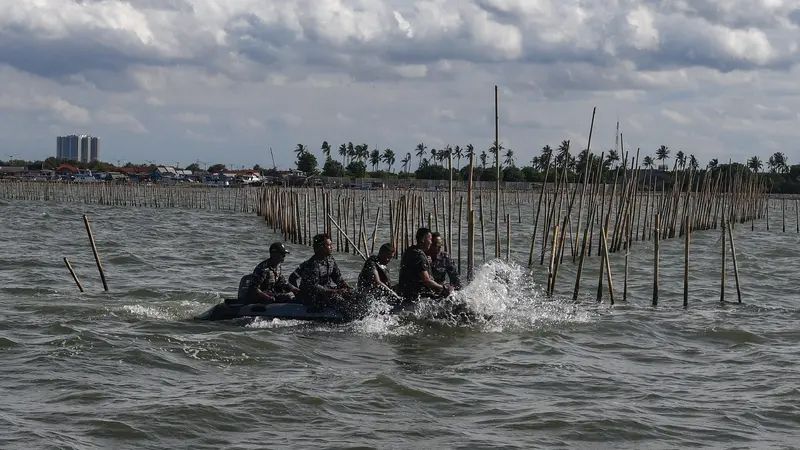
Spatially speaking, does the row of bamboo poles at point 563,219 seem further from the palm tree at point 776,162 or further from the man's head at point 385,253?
the palm tree at point 776,162

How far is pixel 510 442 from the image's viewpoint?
898cm

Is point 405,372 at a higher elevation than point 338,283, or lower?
lower

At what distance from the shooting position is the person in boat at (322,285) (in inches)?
588

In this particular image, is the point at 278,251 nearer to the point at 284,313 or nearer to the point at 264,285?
the point at 264,285

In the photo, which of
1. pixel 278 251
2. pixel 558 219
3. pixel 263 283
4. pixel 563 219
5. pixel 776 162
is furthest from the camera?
pixel 776 162

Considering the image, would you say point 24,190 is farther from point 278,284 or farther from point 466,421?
point 466,421

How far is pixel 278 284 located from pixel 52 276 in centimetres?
823

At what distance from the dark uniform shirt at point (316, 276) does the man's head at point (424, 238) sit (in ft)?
4.21

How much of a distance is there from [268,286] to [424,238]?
2.54 m

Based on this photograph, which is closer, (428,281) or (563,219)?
(428,281)

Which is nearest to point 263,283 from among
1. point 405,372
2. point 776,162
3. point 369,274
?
point 369,274

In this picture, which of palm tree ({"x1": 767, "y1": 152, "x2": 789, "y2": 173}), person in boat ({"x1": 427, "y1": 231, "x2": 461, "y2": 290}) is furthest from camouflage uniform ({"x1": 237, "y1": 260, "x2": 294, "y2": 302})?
palm tree ({"x1": 767, "y1": 152, "x2": 789, "y2": 173})

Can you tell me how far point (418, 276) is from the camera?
15.1 metres

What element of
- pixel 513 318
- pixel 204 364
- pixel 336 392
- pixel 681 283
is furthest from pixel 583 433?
pixel 681 283
